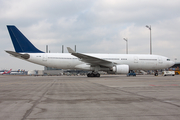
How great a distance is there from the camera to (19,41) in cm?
2558

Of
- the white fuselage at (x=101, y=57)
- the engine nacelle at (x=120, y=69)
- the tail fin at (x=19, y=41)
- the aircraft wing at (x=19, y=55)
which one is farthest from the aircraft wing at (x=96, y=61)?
the tail fin at (x=19, y=41)

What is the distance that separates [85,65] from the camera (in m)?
26.0

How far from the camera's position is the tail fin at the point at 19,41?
83.1 ft

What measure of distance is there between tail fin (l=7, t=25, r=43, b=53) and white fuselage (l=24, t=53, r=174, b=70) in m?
1.19

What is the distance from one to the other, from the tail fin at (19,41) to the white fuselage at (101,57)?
119 centimetres

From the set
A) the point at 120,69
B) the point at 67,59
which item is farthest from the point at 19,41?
the point at 120,69

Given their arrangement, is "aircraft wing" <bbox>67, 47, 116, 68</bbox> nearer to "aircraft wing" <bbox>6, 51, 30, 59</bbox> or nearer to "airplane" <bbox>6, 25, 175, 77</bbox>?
"airplane" <bbox>6, 25, 175, 77</bbox>

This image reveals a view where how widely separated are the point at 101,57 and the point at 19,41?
39.7 feet

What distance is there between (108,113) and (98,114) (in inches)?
11.0

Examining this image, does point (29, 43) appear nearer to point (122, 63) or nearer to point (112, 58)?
point (112, 58)

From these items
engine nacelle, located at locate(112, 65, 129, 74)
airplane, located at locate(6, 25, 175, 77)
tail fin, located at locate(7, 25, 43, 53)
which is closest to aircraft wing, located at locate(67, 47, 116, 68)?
airplane, located at locate(6, 25, 175, 77)

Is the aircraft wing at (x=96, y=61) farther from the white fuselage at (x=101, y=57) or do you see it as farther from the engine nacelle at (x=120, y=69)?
the white fuselage at (x=101, y=57)

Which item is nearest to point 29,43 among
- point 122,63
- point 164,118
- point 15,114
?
point 122,63

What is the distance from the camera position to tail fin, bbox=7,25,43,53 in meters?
25.3
